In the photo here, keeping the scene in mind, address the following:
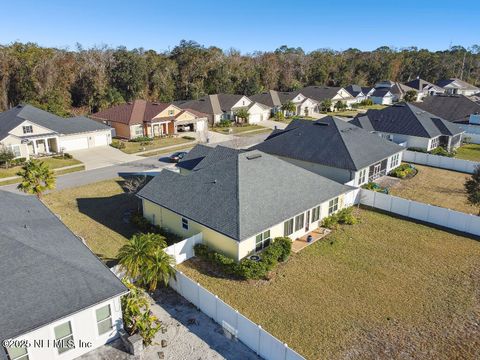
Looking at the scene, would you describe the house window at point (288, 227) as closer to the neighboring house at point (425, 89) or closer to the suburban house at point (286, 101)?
the suburban house at point (286, 101)

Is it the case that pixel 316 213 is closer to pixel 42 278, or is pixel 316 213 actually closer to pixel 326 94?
pixel 42 278

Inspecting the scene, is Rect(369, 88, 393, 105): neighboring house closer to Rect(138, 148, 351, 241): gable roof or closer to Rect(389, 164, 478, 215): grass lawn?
Rect(389, 164, 478, 215): grass lawn

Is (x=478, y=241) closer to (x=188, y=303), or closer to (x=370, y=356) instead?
(x=370, y=356)

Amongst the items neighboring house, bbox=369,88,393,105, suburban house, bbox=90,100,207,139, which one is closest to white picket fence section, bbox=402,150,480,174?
suburban house, bbox=90,100,207,139

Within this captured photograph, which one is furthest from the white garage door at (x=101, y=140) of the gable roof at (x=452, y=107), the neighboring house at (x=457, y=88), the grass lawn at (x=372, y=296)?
the neighboring house at (x=457, y=88)

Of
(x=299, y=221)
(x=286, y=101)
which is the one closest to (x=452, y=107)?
(x=286, y=101)
